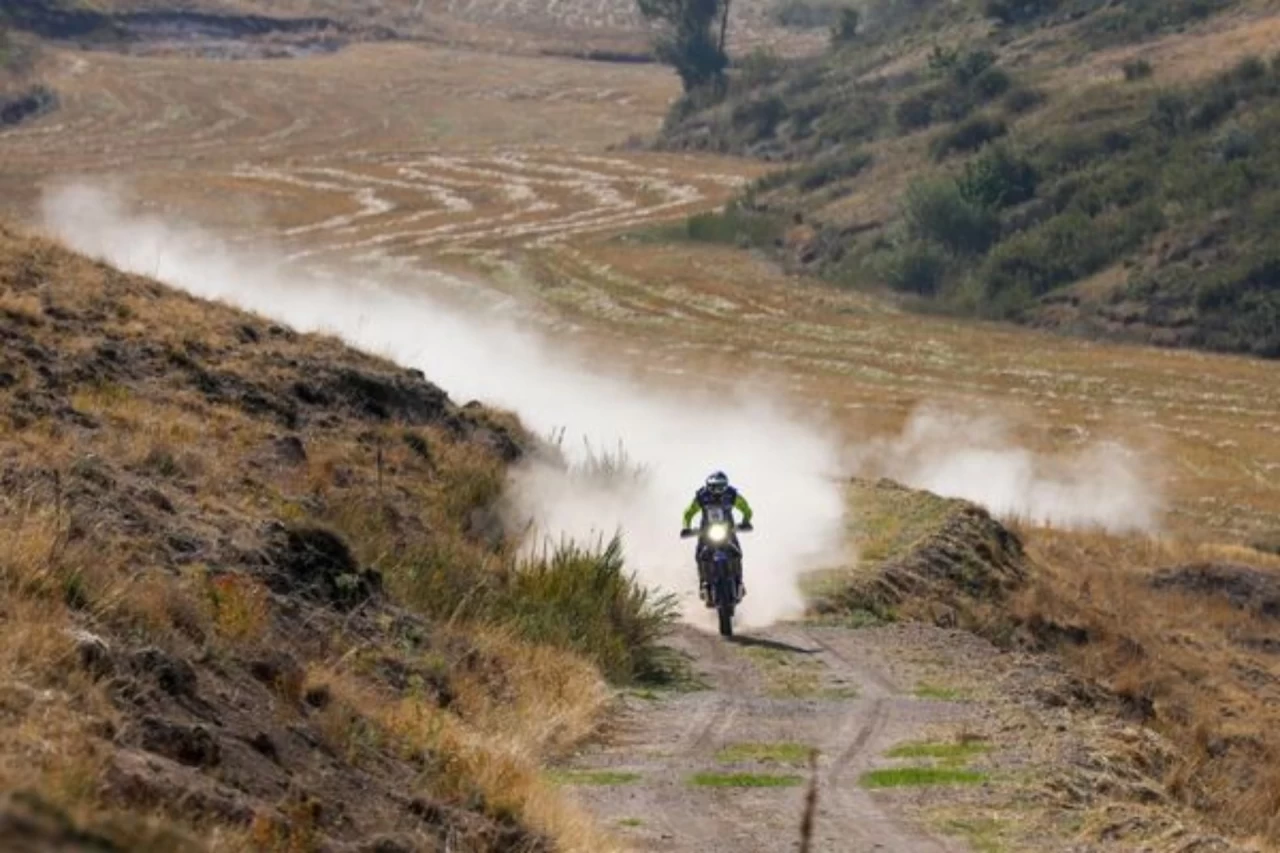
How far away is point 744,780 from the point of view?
13.5 m

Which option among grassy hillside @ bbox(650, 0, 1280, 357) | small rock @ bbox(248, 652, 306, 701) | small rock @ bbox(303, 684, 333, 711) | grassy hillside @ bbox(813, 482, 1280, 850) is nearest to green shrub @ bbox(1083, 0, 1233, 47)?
grassy hillside @ bbox(650, 0, 1280, 357)

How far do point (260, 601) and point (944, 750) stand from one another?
194 inches

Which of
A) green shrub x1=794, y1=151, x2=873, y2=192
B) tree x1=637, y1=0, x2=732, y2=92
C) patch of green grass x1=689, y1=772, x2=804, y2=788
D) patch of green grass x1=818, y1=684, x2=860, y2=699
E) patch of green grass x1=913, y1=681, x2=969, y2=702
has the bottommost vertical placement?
patch of green grass x1=689, y1=772, x2=804, y2=788

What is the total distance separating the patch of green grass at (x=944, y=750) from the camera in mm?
14477

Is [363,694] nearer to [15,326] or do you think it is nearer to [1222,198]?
[15,326]

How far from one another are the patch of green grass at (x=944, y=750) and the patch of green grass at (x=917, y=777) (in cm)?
35

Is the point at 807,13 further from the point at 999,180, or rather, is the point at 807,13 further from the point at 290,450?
the point at 290,450

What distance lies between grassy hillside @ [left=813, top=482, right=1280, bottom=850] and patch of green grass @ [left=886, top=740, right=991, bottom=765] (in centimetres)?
87

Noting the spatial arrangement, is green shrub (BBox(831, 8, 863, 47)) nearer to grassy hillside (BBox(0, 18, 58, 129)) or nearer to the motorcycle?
grassy hillside (BBox(0, 18, 58, 129))

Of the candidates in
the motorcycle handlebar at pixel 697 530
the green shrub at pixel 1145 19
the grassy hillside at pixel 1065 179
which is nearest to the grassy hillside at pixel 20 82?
the grassy hillside at pixel 1065 179

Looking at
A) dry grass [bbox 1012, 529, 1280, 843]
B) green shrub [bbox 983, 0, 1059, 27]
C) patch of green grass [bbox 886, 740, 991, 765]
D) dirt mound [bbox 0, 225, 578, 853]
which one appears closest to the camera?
dirt mound [bbox 0, 225, 578, 853]

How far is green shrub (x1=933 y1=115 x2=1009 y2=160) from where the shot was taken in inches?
3046

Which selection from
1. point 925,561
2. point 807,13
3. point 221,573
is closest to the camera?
point 221,573

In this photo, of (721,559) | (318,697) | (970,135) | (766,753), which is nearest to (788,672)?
(721,559)
